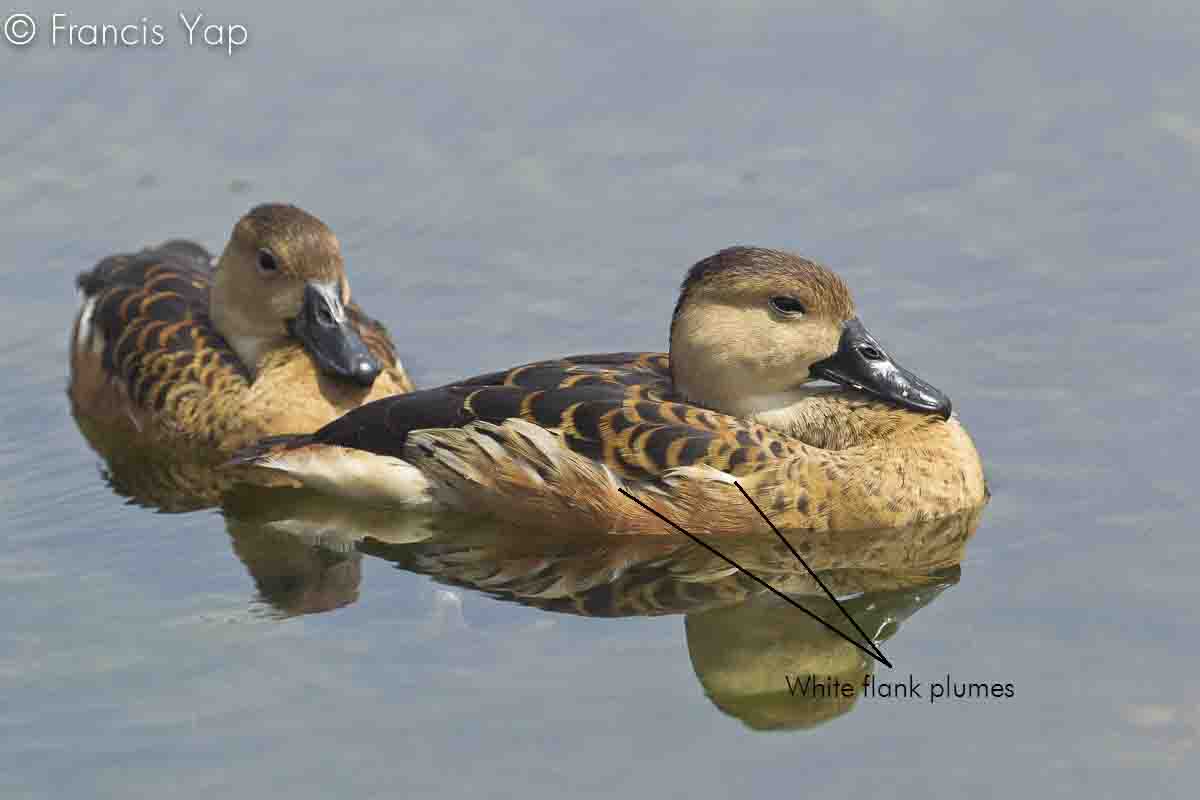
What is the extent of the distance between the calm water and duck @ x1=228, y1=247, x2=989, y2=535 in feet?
1.36

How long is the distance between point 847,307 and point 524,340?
2.71 m

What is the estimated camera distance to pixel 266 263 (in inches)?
504

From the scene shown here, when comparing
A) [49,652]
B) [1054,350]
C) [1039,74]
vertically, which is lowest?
[49,652]

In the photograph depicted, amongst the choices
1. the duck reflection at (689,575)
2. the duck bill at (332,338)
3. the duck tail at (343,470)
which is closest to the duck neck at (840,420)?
the duck reflection at (689,575)

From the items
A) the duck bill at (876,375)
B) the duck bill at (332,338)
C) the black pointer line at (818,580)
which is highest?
the duck bill at (876,375)

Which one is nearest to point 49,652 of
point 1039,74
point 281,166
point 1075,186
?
point 281,166

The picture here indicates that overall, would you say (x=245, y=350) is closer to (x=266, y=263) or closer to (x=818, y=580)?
(x=266, y=263)

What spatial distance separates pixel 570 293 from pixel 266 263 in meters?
2.05

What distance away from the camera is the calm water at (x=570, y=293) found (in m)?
9.41

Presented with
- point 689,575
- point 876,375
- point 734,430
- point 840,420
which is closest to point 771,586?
point 689,575

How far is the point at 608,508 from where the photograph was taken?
11234 mm

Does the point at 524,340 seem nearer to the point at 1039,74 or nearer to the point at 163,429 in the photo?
the point at 163,429

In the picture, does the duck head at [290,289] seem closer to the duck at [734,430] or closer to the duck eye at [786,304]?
the duck at [734,430]

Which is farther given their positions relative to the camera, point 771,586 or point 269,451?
point 269,451
